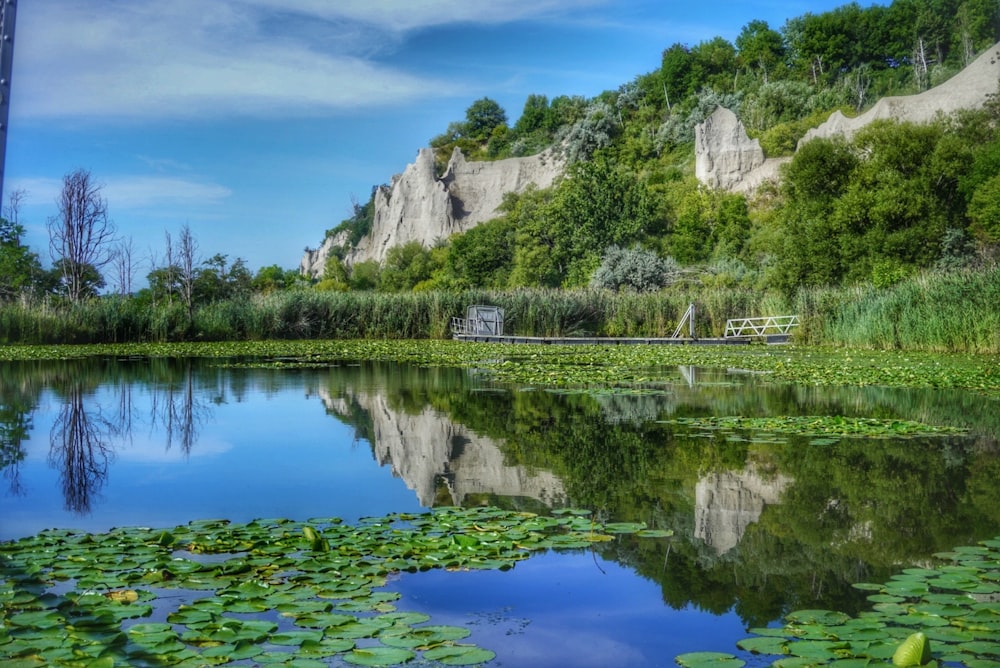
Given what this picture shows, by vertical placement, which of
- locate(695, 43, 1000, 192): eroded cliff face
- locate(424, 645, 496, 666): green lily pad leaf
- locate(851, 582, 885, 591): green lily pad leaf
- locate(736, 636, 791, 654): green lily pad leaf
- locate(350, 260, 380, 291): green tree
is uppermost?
locate(695, 43, 1000, 192): eroded cliff face

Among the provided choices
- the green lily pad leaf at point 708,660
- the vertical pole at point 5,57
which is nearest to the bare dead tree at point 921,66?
the green lily pad leaf at point 708,660

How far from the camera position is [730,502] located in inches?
239

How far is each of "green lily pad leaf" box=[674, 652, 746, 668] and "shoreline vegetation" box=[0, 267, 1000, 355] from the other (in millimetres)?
22358

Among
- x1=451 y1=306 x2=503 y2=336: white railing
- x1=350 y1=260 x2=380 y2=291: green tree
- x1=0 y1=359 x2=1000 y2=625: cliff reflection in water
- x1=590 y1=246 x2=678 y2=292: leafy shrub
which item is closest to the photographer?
x1=0 y1=359 x2=1000 y2=625: cliff reflection in water

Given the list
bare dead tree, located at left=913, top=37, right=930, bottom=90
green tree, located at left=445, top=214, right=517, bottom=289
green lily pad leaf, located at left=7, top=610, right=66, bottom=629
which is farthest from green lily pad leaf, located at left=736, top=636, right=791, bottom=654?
bare dead tree, located at left=913, top=37, right=930, bottom=90

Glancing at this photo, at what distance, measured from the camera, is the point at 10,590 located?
13.6 ft

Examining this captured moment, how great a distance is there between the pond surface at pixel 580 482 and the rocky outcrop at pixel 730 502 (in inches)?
1.0

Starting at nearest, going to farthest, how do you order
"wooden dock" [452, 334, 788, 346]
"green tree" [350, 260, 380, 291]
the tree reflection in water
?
the tree reflection in water, "wooden dock" [452, 334, 788, 346], "green tree" [350, 260, 380, 291]

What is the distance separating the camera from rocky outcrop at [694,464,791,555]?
17.2 ft

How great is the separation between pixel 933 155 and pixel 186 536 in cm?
3543

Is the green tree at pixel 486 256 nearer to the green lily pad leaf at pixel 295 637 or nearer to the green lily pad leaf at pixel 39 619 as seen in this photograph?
the green lily pad leaf at pixel 39 619

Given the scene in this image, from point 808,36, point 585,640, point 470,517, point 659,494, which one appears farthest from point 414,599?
point 808,36

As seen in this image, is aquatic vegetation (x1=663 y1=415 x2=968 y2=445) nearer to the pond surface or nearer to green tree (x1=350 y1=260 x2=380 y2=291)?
the pond surface

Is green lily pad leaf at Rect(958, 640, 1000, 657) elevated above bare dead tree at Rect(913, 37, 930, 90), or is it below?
below
